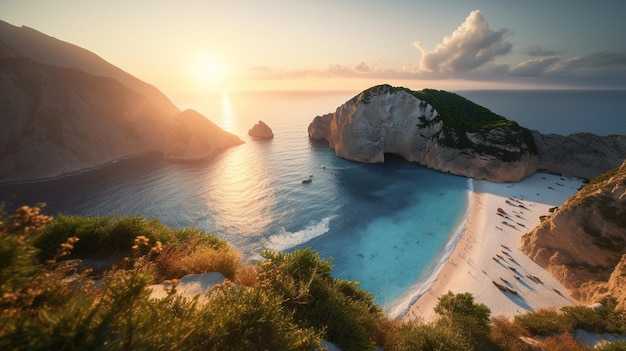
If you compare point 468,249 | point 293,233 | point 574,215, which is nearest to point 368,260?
point 293,233

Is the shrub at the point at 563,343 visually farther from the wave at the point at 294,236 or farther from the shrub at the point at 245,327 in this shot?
the wave at the point at 294,236

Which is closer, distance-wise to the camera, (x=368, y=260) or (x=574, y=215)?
(x=574, y=215)

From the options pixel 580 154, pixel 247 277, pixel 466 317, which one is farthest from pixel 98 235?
pixel 580 154

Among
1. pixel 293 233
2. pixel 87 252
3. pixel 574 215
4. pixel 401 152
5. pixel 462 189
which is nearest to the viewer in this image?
pixel 87 252

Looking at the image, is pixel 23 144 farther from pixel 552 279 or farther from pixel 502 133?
pixel 502 133

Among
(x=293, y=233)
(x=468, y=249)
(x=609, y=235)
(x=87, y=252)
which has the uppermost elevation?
(x=87, y=252)

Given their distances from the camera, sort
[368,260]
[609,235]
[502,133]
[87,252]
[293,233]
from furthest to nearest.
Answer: [502,133], [293,233], [368,260], [609,235], [87,252]

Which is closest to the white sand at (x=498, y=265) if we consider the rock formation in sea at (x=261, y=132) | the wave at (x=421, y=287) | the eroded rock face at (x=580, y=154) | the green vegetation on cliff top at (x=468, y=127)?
the wave at (x=421, y=287)
